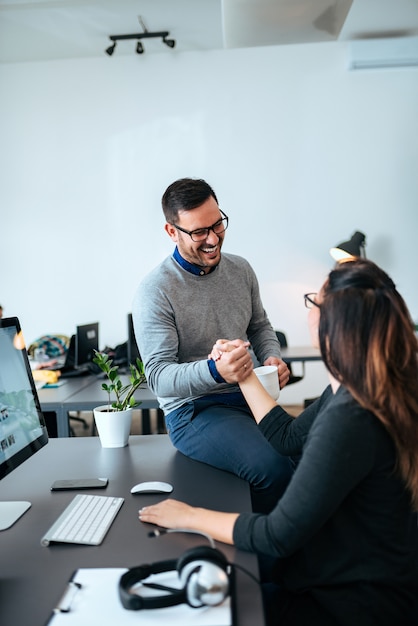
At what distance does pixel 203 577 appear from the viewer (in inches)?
34.3

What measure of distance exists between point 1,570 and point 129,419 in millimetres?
757

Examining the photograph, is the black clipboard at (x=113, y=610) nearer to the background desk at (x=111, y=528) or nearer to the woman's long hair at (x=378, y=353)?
the background desk at (x=111, y=528)

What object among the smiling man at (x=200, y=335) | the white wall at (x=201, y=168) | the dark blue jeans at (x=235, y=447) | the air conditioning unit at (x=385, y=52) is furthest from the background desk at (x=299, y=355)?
the air conditioning unit at (x=385, y=52)

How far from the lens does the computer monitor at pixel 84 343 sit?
12.6ft

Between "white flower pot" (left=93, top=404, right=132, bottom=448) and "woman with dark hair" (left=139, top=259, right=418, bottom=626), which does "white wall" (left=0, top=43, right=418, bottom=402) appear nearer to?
"white flower pot" (left=93, top=404, right=132, bottom=448)

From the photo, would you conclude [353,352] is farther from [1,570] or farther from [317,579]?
[1,570]

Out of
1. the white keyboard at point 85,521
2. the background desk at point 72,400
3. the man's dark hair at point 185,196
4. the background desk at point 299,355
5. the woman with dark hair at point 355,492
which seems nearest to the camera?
the woman with dark hair at point 355,492

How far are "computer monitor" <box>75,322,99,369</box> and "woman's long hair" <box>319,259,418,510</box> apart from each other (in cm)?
296

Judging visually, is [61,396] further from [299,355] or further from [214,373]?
[299,355]

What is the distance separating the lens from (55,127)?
18.7 feet

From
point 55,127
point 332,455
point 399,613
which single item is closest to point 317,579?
point 399,613

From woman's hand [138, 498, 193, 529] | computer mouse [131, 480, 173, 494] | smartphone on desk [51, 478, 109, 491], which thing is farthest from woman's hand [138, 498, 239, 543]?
smartphone on desk [51, 478, 109, 491]

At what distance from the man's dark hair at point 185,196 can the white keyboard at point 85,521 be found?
1.09m

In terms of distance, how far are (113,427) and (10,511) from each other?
480 mm
